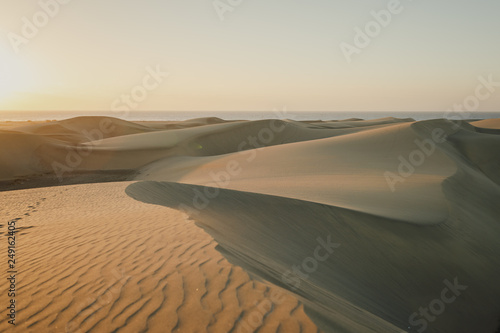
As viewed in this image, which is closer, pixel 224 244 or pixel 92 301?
pixel 92 301

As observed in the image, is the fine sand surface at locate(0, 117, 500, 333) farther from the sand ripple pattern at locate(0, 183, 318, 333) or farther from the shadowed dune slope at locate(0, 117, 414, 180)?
the shadowed dune slope at locate(0, 117, 414, 180)

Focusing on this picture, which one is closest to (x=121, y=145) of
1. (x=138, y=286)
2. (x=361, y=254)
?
(x=361, y=254)

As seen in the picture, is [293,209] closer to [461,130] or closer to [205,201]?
[205,201]

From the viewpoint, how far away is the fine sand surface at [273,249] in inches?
123

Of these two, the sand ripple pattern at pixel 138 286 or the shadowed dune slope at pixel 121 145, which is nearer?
the sand ripple pattern at pixel 138 286

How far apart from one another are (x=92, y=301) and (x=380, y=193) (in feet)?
30.6

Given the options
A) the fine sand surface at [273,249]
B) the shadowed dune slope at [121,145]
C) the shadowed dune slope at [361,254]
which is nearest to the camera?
the fine sand surface at [273,249]

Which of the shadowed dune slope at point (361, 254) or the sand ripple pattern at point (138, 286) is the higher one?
the sand ripple pattern at point (138, 286)

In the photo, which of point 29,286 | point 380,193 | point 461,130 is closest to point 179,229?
point 29,286

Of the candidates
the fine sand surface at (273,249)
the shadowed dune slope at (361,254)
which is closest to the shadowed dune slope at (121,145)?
the fine sand surface at (273,249)

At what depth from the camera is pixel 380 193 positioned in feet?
35.0

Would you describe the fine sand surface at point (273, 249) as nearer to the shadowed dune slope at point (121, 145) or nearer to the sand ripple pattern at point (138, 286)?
the sand ripple pattern at point (138, 286)

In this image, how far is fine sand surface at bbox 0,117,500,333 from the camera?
123 inches

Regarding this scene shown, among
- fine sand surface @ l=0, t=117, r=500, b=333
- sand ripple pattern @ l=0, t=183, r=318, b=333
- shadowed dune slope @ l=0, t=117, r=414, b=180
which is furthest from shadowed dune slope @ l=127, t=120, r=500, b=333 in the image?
shadowed dune slope @ l=0, t=117, r=414, b=180
